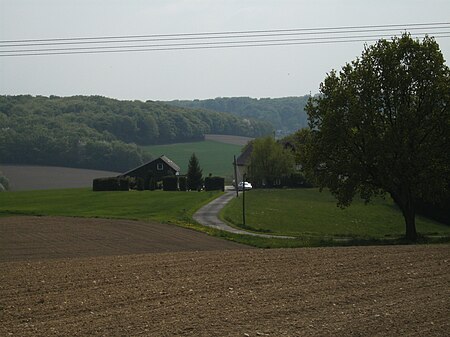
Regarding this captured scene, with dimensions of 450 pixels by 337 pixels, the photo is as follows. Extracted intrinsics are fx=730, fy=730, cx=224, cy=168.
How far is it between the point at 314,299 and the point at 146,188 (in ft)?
292

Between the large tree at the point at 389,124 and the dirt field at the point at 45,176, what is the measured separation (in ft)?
222

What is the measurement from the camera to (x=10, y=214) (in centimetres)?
5994

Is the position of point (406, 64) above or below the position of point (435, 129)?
above

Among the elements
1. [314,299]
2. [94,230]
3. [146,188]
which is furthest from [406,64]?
[146,188]

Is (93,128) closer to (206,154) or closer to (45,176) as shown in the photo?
(206,154)

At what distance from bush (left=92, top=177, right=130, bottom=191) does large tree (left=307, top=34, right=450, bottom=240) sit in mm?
52591

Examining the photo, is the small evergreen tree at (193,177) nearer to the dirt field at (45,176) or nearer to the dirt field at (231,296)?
the dirt field at (45,176)

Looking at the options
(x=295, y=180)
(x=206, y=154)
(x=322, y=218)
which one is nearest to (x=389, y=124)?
(x=322, y=218)

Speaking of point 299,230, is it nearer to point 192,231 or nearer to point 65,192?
point 192,231

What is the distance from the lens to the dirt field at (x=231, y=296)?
50.9ft

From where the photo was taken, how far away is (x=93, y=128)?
151 metres

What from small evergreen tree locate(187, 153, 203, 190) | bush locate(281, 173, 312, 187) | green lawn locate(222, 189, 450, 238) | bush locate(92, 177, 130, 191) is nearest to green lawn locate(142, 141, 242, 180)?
bush locate(281, 173, 312, 187)

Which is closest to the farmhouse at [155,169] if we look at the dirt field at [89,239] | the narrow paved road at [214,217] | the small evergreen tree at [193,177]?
the small evergreen tree at [193,177]

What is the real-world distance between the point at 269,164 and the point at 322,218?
54.0m
